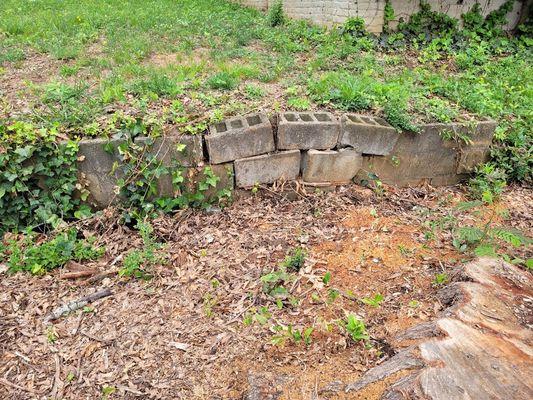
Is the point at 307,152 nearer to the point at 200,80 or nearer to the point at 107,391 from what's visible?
the point at 200,80

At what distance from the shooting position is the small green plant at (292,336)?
2322 mm

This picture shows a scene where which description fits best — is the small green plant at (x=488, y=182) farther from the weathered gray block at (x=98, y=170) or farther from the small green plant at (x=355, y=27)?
the weathered gray block at (x=98, y=170)

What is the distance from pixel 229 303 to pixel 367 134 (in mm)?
1969

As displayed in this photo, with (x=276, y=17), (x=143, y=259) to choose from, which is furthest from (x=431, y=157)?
(x=276, y=17)

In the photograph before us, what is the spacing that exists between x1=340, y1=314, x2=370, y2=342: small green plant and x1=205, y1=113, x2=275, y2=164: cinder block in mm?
1759

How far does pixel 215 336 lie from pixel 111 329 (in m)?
0.71

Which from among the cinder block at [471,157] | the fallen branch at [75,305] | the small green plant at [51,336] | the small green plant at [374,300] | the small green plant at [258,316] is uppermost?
the cinder block at [471,157]

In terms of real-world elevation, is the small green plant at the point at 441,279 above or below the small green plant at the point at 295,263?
above

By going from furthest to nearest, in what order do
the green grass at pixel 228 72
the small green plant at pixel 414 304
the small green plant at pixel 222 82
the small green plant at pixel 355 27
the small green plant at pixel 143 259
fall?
the small green plant at pixel 355 27
the small green plant at pixel 222 82
the green grass at pixel 228 72
the small green plant at pixel 143 259
the small green plant at pixel 414 304

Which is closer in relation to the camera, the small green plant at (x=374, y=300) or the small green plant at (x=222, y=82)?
the small green plant at (x=374, y=300)

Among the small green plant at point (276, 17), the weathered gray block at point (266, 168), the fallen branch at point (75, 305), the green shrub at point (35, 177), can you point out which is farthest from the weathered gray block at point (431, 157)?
the small green plant at point (276, 17)

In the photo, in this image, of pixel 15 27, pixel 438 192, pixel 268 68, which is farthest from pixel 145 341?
pixel 15 27

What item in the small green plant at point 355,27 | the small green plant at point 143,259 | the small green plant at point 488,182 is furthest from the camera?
the small green plant at point 355,27

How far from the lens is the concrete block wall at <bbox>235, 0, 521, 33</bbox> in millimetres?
6250
